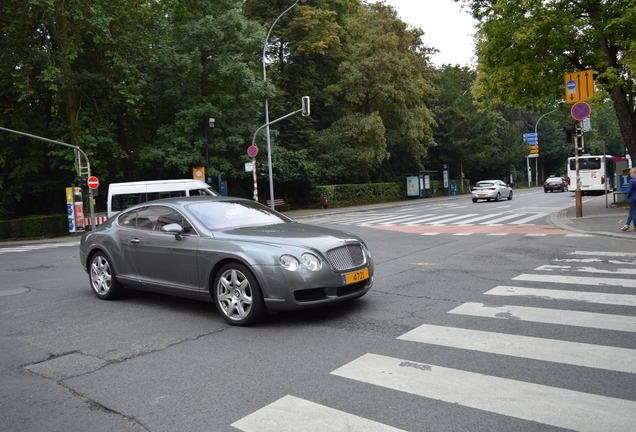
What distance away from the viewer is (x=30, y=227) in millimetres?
26734

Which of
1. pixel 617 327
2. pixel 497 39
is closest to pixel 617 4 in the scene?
pixel 497 39

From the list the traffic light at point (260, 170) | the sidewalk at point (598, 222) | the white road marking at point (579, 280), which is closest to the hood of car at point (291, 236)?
the white road marking at point (579, 280)

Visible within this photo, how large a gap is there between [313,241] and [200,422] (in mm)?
2793

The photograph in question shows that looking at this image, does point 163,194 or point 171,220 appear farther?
point 163,194

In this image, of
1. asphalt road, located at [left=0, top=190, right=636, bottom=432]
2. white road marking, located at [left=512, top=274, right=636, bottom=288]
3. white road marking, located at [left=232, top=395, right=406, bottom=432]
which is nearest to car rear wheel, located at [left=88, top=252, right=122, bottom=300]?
asphalt road, located at [left=0, top=190, right=636, bottom=432]

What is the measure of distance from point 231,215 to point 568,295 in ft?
14.9

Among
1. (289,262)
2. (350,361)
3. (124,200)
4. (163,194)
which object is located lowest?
(350,361)

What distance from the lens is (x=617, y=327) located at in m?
5.06

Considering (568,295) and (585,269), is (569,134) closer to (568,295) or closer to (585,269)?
(585,269)

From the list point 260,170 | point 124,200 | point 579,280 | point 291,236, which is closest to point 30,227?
point 124,200

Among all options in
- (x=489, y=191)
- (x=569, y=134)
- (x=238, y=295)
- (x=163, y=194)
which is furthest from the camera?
(x=489, y=191)

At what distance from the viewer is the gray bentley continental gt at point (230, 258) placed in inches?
218

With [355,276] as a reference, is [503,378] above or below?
below

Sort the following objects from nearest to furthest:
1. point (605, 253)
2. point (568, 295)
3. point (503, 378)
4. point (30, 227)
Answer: point (503, 378) < point (568, 295) < point (605, 253) < point (30, 227)
